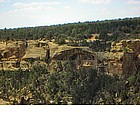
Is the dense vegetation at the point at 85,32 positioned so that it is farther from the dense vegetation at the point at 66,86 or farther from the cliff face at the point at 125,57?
the dense vegetation at the point at 66,86

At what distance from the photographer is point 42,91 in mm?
2955

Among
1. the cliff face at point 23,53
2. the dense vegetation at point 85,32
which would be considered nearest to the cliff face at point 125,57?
the dense vegetation at point 85,32

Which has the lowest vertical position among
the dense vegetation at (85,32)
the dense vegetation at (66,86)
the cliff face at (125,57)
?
the dense vegetation at (66,86)

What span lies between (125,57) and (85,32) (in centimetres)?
38

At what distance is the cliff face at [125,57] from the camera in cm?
282

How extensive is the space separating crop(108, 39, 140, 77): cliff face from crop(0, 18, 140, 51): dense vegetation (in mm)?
56

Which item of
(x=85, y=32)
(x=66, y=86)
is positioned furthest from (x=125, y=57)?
(x=66, y=86)

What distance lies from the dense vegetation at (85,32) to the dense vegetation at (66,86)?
0.21m

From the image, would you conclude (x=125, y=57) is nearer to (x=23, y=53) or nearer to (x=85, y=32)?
(x=85, y=32)

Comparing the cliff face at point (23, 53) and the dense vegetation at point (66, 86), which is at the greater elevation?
the cliff face at point (23, 53)
